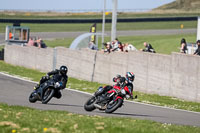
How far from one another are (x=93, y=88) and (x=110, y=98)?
929 cm

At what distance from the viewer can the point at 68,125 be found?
9.94m

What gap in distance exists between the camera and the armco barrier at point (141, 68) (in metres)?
20.6

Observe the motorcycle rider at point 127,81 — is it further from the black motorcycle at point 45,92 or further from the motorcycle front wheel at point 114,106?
the black motorcycle at point 45,92

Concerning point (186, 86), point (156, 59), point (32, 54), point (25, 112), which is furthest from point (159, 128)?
point (32, 54)

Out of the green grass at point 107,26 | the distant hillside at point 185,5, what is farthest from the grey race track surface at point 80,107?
the distant hillside at point 185,5

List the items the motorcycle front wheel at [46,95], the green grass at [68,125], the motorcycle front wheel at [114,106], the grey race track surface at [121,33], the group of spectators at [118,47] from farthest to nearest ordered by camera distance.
Answer: the grey race track surface at [121,33], the group of spectators at [118,47], the motorcycle front wheel at [46,95], the motorcycle front wheel at [114,106], the green grass at [68,125]

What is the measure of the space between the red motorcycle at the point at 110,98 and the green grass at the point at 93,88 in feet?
15.1

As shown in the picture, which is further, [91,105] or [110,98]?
[91,105]

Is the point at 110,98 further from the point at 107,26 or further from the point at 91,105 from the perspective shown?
the point at 107,26

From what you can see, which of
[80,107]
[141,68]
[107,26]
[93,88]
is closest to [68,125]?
[80,107]

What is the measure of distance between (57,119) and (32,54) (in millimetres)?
22299

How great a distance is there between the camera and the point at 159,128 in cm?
1077

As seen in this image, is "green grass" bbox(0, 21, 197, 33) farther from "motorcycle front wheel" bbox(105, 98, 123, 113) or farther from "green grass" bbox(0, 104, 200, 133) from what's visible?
"green grass" bbox(0, 104, 200, 133)

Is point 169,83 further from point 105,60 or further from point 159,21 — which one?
point 159,21
